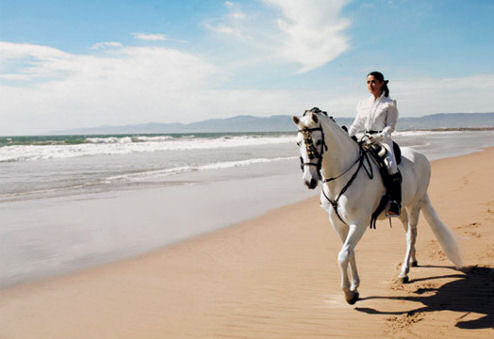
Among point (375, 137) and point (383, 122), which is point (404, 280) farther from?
point (383, 122)

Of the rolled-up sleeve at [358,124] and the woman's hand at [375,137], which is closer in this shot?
the woman's hand at [375,137]

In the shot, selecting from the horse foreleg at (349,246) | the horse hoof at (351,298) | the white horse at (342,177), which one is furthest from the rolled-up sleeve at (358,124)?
the horse hoof at (351,298)

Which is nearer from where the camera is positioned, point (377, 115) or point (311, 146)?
point (311, 146)

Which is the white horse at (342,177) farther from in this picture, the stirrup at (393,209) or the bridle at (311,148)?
the stirrup at (393,209)

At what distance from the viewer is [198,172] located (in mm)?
16891

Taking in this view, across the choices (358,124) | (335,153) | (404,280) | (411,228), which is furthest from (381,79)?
(404,280)

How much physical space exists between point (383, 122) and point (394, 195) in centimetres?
92

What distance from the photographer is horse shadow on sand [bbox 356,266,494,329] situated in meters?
3.67

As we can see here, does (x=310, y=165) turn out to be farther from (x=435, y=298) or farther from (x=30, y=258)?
(x=30, y=258)

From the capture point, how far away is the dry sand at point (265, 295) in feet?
12.0

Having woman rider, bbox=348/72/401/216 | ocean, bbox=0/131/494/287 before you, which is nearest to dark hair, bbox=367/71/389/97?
woman rider, bbox=348/72/401/216

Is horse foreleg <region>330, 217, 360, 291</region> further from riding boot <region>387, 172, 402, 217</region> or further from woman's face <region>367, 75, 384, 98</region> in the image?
woman's face <region>367, 75, 384, 98</region>

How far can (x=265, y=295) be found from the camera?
4.42 meters

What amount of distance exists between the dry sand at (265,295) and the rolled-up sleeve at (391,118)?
1.99 metres
